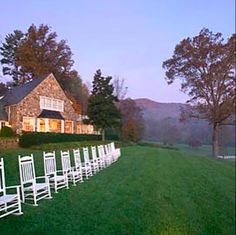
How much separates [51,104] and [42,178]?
497 cm

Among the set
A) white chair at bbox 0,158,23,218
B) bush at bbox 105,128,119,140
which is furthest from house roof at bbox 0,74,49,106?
bush at bbox 105,128,119,140

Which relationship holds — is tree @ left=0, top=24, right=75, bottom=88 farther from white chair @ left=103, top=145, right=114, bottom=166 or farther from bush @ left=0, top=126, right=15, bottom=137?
A: white chair @ left=103, top=145, right=114, bottom=166

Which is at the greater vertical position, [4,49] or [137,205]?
[4,49]

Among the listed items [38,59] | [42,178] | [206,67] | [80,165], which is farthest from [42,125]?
[206,67]

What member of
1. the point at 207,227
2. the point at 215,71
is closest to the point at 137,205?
the point at 207,227

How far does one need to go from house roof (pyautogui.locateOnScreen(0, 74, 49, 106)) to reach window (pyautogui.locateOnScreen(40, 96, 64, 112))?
1.04ft

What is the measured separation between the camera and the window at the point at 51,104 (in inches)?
170

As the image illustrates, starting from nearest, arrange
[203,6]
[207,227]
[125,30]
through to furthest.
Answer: [125,30], [203,6], [207,227]

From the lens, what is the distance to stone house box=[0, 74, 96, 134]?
3787mm

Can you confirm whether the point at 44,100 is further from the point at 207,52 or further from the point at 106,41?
the point at 207,52

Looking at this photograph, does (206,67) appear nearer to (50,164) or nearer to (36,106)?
(50,164)

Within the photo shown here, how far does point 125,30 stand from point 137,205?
3340 millimetres

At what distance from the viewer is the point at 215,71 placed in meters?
12.2

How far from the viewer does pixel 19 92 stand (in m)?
3.92
